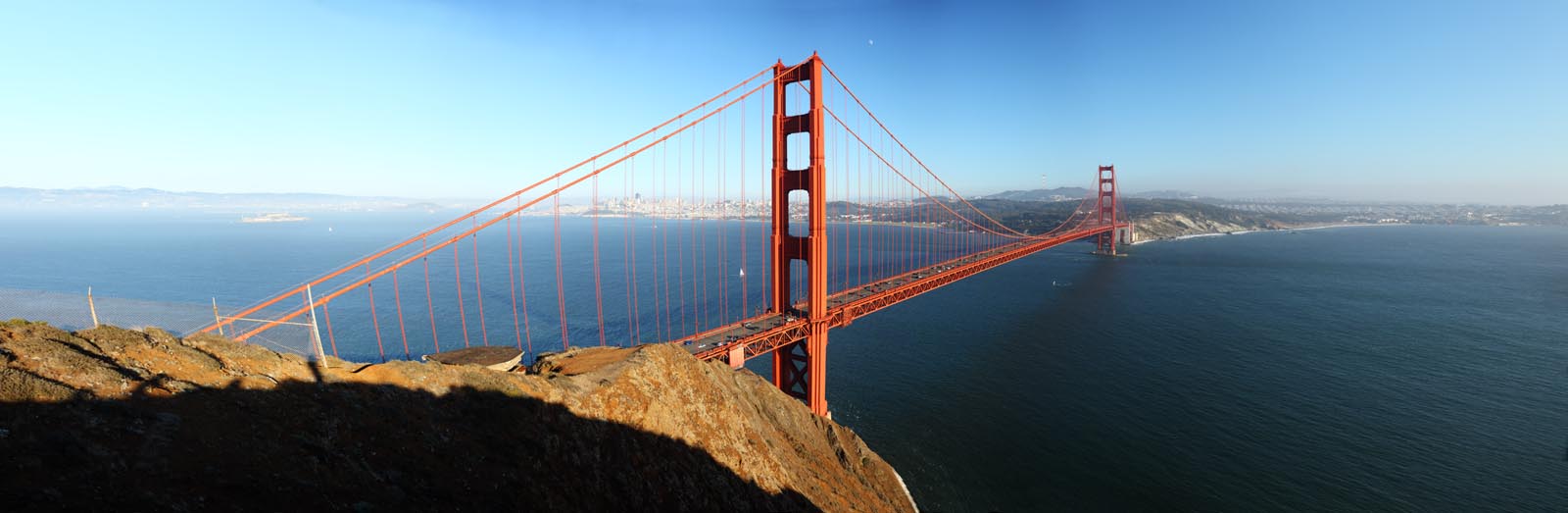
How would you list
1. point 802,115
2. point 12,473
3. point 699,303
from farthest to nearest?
1. point 699,303
2. point 802,115
3. point 12,473

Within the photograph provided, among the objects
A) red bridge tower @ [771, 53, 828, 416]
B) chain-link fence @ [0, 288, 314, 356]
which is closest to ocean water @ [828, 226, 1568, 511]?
red bridge tower @ [771, 53, 828, 416]

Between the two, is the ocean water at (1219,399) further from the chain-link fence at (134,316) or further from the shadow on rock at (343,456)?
the chain-link fence at (134,316)

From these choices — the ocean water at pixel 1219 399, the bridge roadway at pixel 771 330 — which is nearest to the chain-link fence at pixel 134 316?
the bridge roadway at pixel 771 330

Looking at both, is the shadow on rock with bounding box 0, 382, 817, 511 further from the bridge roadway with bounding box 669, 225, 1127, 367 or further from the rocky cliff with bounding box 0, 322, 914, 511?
the bridge roadway with bounding box 669, 225, 1127, 367

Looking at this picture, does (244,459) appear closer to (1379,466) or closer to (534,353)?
(534,353)

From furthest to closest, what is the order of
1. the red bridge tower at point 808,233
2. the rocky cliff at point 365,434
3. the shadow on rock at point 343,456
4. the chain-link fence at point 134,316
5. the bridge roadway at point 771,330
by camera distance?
the red bridge tower at point 808,233 → the bridge roadway at point 771,330 → the chain-link fence at point 134,316 → the rocky cliff at point 365,434 → the shadow on rock at point 343,456

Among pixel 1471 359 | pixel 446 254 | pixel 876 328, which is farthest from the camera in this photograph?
pixel 446 254

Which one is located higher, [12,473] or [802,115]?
[802,115]

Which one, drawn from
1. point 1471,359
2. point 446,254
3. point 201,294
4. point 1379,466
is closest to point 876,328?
point 1379,466
